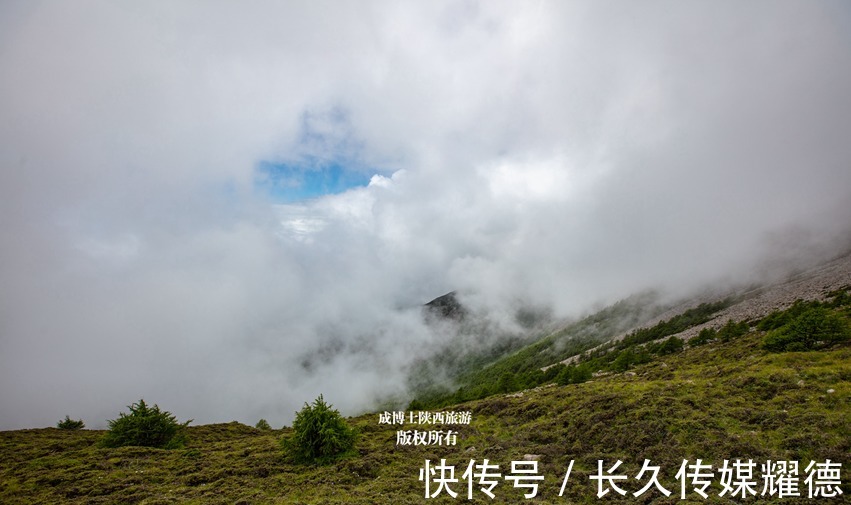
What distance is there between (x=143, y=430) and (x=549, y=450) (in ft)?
103

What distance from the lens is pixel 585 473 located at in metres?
18.5

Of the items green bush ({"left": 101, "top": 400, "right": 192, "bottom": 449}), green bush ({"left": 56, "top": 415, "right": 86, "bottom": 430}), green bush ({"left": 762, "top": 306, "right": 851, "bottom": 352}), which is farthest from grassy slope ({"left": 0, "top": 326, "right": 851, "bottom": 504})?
green bush ({"left": 56, "top": 415, "right": 86, "bottom": 430})

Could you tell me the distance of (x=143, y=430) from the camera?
28828mm

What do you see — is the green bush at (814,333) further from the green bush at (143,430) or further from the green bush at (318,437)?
the green bush at (143,430)

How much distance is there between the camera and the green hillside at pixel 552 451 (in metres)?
17.0

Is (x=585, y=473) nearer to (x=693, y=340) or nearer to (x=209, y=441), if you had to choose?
(x=209, y=441)

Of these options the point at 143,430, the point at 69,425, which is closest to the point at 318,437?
the point at 143,430

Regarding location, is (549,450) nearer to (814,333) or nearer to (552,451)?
(552,451)

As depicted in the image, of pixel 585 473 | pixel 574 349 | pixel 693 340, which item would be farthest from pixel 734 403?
pixel 574 349

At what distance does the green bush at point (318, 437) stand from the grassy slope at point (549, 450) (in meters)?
1.12

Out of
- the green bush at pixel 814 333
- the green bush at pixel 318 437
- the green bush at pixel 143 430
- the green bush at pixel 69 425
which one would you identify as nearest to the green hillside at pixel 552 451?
the green bush at pixel 318 437

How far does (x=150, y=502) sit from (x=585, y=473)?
871 inches

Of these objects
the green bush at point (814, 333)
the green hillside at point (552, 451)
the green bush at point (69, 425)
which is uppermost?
the green bush at point (814, 333)

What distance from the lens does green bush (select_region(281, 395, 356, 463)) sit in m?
23.8
